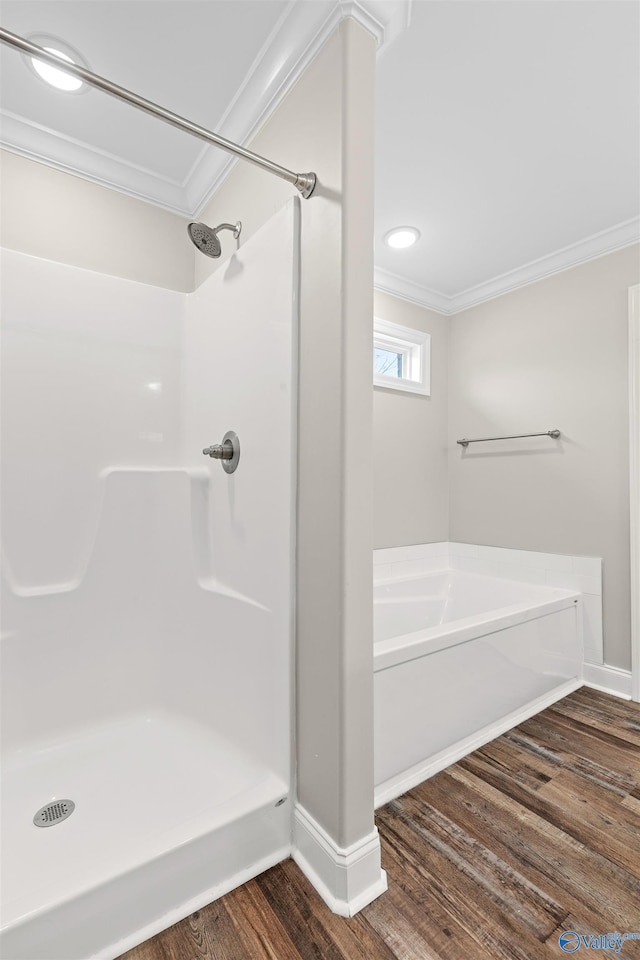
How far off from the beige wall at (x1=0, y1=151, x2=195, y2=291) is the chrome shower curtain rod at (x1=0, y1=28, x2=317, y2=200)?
2.74 ft

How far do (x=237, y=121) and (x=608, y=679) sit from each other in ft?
10.1

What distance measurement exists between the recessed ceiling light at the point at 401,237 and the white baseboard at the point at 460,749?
246cm

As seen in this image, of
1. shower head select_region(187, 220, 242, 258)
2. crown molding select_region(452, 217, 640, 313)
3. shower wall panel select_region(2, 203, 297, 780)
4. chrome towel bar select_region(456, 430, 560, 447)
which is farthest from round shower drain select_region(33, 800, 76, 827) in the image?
crown molding select_region(452, 217, 640, 313)

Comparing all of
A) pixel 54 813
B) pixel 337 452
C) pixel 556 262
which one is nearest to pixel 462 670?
pixel 337 452

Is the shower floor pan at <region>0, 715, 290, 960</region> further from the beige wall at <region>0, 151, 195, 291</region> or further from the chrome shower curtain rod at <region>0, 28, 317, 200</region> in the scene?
the beige wall at <region>0, 151, 195, 291</region>

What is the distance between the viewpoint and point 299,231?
1344 millimetres

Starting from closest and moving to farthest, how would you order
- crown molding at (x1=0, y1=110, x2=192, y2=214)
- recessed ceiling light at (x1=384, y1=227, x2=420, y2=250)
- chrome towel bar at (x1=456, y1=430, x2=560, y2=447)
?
crown molding at (x1=0, y1=110, x2=192, y2=214) < recessed ceiling light at (x1=384, y1=227, x2=420, y2=250) < chrome towel bar at (x1=456, y1=430, x2=560, y2=447)

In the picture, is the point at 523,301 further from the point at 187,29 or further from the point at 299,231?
the point at 187,29

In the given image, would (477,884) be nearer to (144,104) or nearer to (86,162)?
(144,104)

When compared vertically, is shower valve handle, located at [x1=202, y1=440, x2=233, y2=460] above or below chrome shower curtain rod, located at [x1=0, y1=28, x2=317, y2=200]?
below

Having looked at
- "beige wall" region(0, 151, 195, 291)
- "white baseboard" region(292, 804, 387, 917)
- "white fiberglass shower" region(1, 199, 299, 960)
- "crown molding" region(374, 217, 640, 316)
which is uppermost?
"crown molding" region(374, 217, 640, 316)

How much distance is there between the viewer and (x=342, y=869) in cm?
114

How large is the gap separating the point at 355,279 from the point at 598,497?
203 cm

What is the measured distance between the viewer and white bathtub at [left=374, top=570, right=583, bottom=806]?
157 cm
